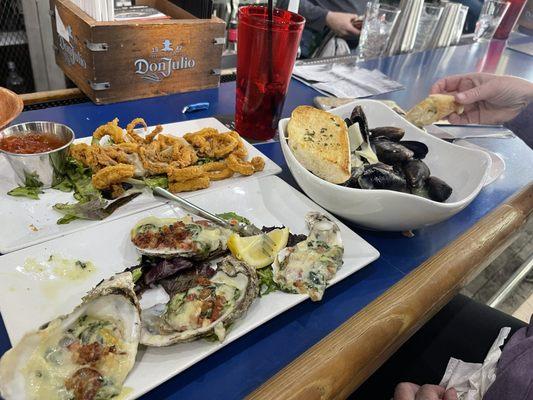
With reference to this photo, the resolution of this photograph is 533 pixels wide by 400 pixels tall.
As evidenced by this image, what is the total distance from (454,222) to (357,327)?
0.59 meters

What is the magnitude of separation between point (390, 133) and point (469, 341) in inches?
27.5

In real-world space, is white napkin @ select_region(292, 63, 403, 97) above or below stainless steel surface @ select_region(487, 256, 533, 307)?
above

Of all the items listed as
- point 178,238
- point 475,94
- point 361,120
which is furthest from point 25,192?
point 475,94

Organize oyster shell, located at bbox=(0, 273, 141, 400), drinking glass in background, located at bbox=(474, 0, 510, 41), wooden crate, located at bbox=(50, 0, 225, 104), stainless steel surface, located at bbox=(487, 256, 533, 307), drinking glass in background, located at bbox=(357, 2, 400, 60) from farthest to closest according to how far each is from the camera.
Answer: drinking glass in background, located at bbox=(474, 0, 510, 41)
drinking glass in background, located at bbox=(357, 2, 400, 60)
stainless steel surface, located at bbox=(487, 256, 533, 307)
wooden crate, located at bbox=(50, 0, 225, 104)
oyster shell, located at bbox=(0, 273, 141, 400)

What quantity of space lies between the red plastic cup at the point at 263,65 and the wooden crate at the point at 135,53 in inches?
13.5

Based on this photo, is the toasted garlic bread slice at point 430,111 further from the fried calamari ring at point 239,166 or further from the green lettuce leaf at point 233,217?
the green lettuce leaf at point 233,217

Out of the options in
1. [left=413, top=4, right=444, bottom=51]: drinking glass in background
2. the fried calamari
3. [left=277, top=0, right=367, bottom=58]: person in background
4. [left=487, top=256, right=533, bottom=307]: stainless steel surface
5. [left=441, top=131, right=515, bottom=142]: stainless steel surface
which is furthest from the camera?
[left=277, top=0, right=367, bottom=58]: person in background

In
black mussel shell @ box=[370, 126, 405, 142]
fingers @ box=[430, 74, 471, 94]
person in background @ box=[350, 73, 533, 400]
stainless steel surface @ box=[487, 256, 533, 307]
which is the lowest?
stainless steel surface @ box=[487, 256, 533, 307]

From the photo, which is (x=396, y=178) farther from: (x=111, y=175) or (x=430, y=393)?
(x=111, y=175)

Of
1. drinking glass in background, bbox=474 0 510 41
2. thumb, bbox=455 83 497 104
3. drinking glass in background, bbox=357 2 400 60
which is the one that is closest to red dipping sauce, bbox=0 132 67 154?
thumb, bbox=455 83 497 104

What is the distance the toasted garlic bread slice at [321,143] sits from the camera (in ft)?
3.15

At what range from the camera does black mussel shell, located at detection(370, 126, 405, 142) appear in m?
1.18

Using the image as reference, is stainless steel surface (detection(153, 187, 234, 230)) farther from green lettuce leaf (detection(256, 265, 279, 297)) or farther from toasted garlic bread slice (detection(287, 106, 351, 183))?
toasted garlic bread slice (detection(287, 106, 351, 183))

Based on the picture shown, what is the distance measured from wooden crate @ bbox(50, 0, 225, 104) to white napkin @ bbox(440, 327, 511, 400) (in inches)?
53.3
